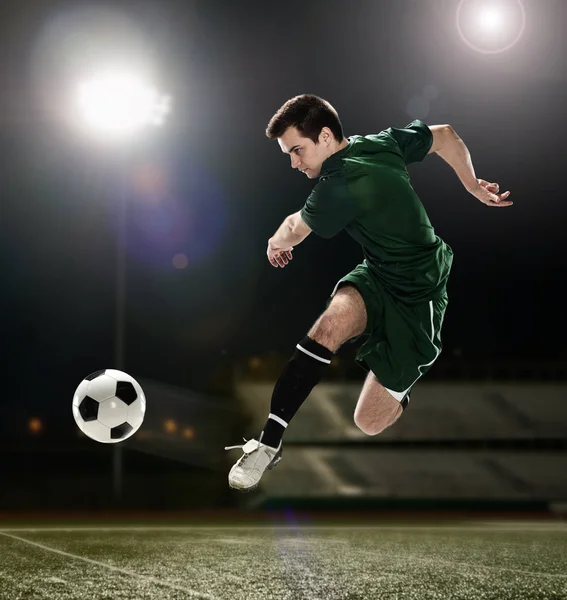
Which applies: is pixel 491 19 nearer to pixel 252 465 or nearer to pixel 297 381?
pixel 297 381

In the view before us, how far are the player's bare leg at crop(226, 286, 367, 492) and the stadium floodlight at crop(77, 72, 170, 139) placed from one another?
9349 mm

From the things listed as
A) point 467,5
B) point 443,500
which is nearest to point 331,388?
point 443,500

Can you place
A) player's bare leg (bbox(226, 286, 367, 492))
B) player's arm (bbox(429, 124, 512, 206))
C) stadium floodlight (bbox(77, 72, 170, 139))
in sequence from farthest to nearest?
stadium floodlight (bbox(77, 72, 170, 139)), player's arm (bbox(429, 124, 512, 206)), player's bare leg (bbox(226, 286, 367, 492))

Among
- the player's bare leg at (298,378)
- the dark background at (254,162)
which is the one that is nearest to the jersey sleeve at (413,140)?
the player's bare leg at (298,378)

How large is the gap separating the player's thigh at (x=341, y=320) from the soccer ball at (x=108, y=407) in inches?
61.5

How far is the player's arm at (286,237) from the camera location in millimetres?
3455

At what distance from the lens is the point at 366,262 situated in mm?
3654

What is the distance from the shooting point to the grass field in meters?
3.33

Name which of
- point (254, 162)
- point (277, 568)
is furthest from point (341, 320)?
point (254, 162)

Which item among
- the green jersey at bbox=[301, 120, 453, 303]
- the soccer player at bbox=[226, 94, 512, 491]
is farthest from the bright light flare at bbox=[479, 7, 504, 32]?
the green jersey at bbox=[301, 120, 453, 303]

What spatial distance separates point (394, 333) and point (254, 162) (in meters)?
10.8

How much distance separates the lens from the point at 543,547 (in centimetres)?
547

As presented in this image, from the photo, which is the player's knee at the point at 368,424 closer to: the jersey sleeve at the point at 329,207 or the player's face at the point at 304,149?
the jersey sleeve at the point at 329,207

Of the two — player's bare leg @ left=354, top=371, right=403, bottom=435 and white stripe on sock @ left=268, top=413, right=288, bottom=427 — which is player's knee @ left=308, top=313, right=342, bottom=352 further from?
player's bare leg @ left=354, top=371, right=403, bottom=435
